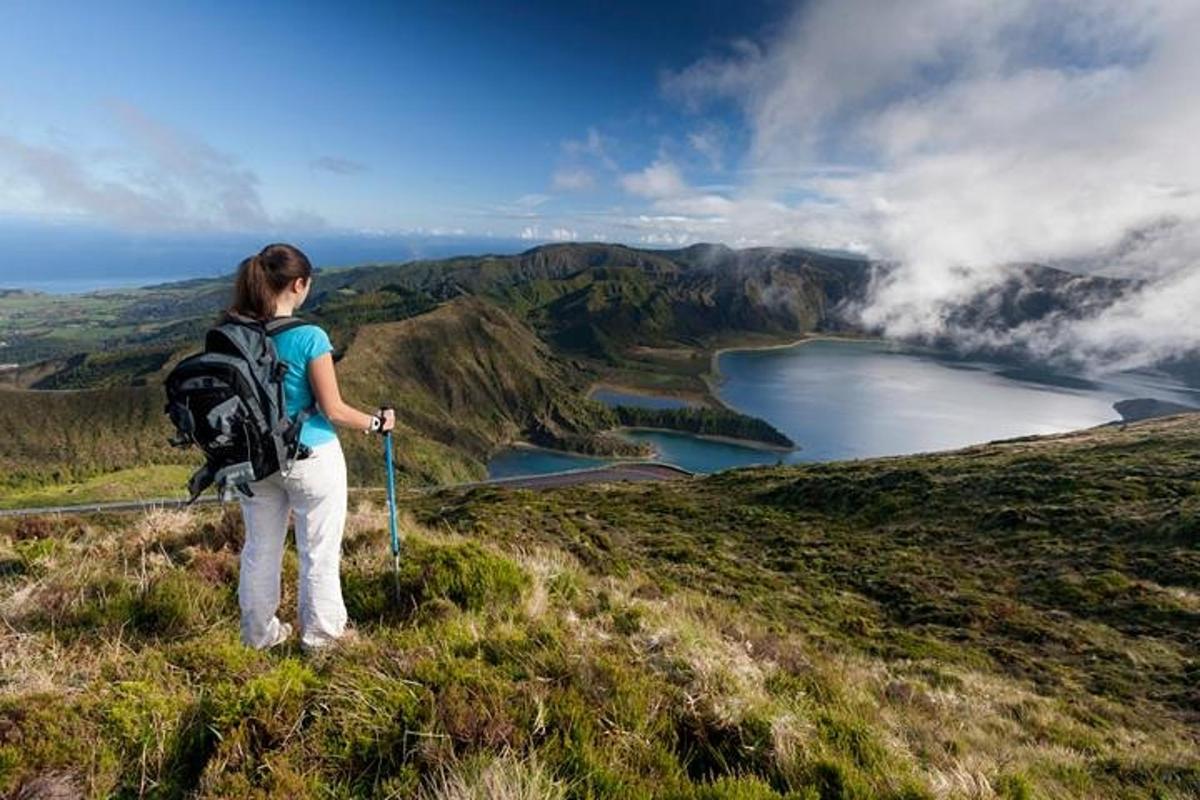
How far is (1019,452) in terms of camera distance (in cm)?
5144

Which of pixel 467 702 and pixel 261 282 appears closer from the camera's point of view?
pixel 467 702

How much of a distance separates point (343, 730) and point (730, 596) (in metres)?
17.3

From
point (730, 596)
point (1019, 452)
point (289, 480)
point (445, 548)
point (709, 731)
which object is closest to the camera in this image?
point (709, 731)

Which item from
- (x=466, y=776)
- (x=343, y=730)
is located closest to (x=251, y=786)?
(x=343, y=730)

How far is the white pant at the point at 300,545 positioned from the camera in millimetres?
4281

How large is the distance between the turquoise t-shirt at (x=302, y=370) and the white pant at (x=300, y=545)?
0.11 metres

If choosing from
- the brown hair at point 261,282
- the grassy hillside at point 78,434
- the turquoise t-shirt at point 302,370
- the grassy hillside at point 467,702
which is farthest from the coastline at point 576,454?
the brown hair at point 261,282

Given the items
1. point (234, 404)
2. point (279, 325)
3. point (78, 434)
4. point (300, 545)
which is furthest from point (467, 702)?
point (78, 434)

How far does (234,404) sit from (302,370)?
0.49 metres

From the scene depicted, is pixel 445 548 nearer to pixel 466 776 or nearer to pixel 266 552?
pixel 266 552

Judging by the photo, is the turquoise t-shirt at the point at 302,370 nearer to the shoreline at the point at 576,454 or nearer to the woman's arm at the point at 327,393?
the woman's arm at the point at 327,393

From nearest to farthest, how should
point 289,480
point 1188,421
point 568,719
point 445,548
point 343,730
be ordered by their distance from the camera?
1. point 343,730
2. point 568,719
3. point 289,480
4. point 445,548
5. point 1188,421

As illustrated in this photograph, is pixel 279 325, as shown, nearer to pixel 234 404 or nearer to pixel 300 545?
pixel 234 404

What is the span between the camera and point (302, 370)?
427 centimetres
